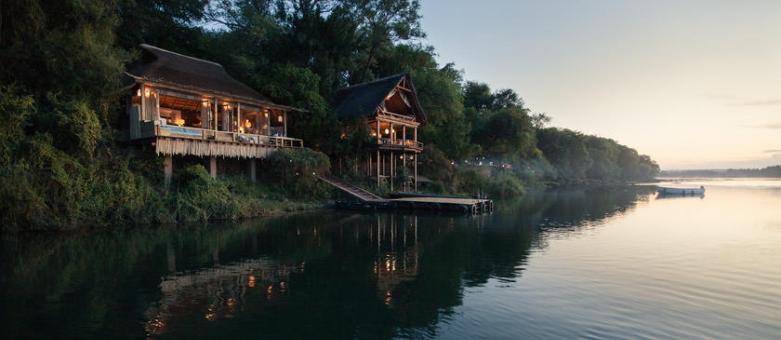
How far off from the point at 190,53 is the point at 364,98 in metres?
15.9

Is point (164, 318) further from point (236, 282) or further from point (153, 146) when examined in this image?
point (153, 146)

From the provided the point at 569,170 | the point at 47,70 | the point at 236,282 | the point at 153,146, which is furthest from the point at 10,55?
the point at 569,170

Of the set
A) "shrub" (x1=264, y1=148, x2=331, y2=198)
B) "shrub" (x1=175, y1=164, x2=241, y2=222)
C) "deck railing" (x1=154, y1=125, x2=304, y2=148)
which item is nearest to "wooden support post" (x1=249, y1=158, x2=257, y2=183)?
"shrub" (x1=264, y1=148, x2=331, y2=198)

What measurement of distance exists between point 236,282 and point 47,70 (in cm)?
1557

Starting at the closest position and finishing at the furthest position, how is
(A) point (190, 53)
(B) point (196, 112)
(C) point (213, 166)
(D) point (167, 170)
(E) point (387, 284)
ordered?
(E) point (387, 284) → (D) point (167, 170) → (C) point (213, 166) → (B) point (196, 112) → (A) point (190, 53)

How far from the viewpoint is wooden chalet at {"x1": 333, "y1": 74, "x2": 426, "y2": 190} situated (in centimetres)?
3175

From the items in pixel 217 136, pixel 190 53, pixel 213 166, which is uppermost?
pixel 190 53

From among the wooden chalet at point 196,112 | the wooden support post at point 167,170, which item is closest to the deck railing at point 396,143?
the wooden chalet at point 196,112

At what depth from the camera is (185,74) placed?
85.5 feet

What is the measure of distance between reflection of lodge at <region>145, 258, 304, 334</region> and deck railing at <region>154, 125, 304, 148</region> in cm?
1212

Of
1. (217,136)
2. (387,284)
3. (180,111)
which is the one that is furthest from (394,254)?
(180,111)

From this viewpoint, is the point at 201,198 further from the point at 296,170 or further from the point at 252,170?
the point at 296,170

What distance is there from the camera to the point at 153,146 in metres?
22.4

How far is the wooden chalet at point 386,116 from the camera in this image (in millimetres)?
31750
